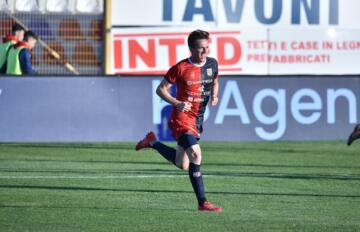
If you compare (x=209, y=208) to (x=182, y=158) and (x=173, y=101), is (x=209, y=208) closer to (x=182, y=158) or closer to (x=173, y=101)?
(x=182, y=158)

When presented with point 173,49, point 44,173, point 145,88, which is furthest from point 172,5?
point 44,173

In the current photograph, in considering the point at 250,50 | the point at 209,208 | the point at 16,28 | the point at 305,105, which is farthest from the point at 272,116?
the point at 209,208

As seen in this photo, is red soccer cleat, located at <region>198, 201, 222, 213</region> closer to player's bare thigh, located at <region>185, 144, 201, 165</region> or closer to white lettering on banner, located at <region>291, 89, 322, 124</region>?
player's bare thigh, located at <region>185, 144, 201, 165</region>

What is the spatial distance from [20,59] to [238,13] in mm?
5690

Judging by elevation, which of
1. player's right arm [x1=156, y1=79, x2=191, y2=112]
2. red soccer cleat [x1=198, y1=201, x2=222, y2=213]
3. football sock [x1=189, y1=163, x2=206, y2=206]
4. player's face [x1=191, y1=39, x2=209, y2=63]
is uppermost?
player's face [x1=191, y1=39, x2=209, y2=63]

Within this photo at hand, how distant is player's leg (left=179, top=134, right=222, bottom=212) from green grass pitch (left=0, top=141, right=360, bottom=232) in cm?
17

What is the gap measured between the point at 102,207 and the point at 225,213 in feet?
4.51

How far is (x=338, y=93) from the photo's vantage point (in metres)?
23.8

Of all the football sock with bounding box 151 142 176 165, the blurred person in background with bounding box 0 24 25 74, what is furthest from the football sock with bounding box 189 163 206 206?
the blurred person in background with bounding box 0 24 25 74

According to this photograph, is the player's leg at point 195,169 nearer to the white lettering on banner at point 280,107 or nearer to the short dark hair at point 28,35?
the short dark hair at point 28,35

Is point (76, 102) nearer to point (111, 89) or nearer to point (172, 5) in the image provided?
point (111, 89)

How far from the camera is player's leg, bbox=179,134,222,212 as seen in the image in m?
12.6

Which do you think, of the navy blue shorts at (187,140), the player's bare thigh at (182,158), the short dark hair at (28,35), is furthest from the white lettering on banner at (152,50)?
the navy blue shorts at (187,140)

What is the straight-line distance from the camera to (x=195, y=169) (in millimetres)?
12805
